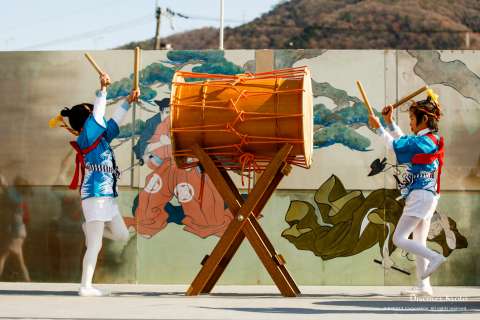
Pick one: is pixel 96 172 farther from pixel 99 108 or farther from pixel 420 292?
pixel 420 292

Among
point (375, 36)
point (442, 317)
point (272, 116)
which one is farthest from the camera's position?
point (375, 36)

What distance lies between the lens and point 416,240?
890 cm

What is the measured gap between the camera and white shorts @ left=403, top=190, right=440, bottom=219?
28.8 ft

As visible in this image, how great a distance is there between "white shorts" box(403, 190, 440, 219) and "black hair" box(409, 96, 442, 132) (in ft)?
1.76

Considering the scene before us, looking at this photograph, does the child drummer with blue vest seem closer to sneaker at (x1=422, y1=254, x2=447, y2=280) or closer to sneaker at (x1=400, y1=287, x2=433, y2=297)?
sneaker at (x1=400, y1=287, x2=433, y2=297)

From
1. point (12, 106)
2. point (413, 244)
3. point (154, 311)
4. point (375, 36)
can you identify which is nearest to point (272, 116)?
point (413, 244)

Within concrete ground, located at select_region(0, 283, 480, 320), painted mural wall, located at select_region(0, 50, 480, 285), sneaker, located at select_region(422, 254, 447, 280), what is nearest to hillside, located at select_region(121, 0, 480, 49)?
painted mural wall, located at select_region(0, 50, 480, 285)

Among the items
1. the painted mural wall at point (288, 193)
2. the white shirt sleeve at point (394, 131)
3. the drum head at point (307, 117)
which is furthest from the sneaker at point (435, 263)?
the painted mural wall at point (288, 193)

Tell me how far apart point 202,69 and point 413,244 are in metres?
2.92

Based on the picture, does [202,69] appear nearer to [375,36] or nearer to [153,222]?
[153,222]

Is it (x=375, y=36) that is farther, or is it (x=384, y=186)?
(x=375, y=36)

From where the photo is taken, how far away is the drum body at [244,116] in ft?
28.1

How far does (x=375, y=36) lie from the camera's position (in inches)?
2837

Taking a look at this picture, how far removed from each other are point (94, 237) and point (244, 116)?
1550 mm
